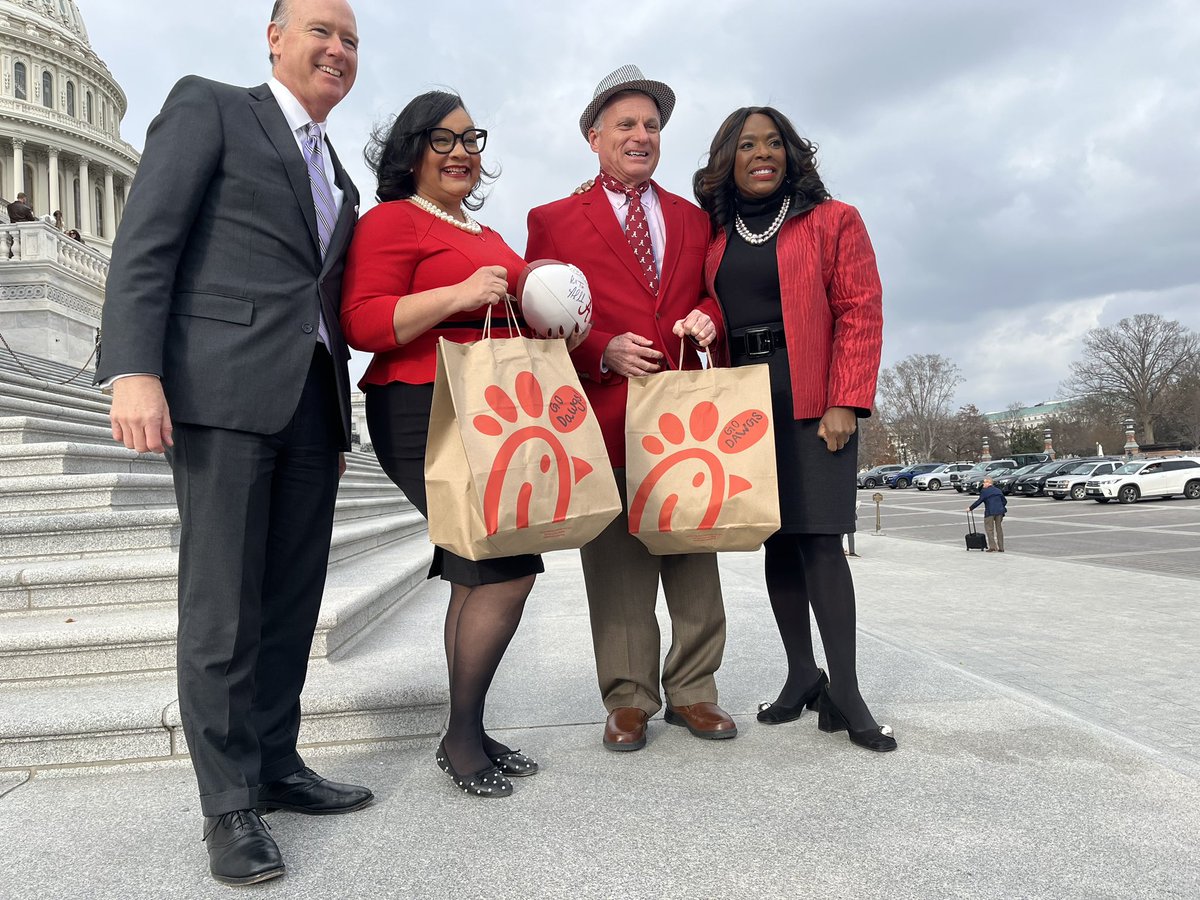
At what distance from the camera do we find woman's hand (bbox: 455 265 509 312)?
214cm

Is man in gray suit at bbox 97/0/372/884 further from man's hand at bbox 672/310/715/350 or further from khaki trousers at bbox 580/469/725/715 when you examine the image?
man's hand at bbox 672/310/715/350

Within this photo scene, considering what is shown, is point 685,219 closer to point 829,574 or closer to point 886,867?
point 829,574

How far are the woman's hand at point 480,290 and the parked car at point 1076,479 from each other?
33162mm

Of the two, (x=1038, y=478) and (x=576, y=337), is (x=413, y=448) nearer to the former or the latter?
(x=576, y=337)

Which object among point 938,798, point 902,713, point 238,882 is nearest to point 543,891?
point 238,882

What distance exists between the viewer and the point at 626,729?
104 inches

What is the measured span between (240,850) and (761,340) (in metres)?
2.16

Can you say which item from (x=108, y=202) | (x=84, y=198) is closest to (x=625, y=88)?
(x=84, y=198)

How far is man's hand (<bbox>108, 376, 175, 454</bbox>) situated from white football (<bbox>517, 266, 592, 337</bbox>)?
1.00 metres

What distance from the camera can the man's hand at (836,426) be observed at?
2697mm

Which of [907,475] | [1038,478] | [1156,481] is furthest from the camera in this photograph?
[907,475]

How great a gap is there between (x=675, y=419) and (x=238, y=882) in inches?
65.6

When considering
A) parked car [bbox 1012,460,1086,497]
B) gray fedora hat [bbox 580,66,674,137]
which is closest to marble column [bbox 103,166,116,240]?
parked car [bbox 1012,460,1086,497]

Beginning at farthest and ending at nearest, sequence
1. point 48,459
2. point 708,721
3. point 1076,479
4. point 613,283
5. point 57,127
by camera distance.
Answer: point 57,127
point 1076,479
point 48,459
point 613,283
point 708,721
